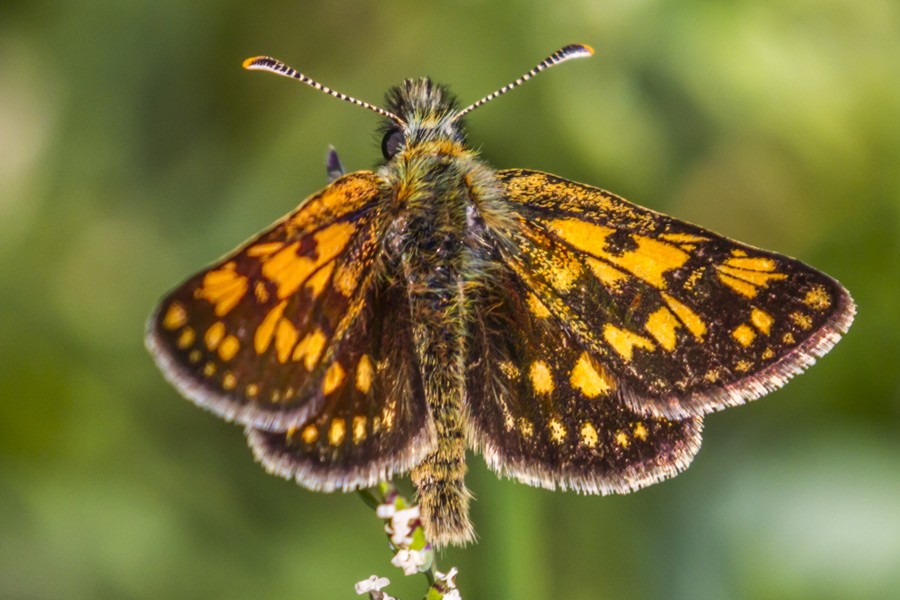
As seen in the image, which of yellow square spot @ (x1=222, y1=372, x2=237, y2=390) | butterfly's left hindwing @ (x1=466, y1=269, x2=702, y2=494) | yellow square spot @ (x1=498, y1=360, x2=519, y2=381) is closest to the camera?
yellow square spot @ (x1=222, y1=372, x2=237, y2=390)

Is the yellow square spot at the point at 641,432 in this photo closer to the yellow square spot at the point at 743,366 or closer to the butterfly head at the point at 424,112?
the yellow square spot at the point at 743,366

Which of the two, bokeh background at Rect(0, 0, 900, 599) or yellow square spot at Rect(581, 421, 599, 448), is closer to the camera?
yellow square spot at Rect(581, 421, 599, 448)

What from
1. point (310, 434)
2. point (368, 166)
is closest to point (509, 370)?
point (310, 434)

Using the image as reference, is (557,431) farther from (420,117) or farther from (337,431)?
(420,117)

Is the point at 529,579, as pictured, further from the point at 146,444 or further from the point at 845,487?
the point at 146,444

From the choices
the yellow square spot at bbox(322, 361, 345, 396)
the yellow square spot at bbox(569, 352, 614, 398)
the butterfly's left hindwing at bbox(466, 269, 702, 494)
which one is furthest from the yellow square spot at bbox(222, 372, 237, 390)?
the yellow square spot at bbox(569, 352, 614, 398)

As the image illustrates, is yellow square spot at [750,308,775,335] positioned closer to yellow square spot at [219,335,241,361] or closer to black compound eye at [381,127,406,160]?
black compound eye at [381,127,406,160]

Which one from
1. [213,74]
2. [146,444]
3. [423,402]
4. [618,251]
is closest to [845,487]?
[618,251]
